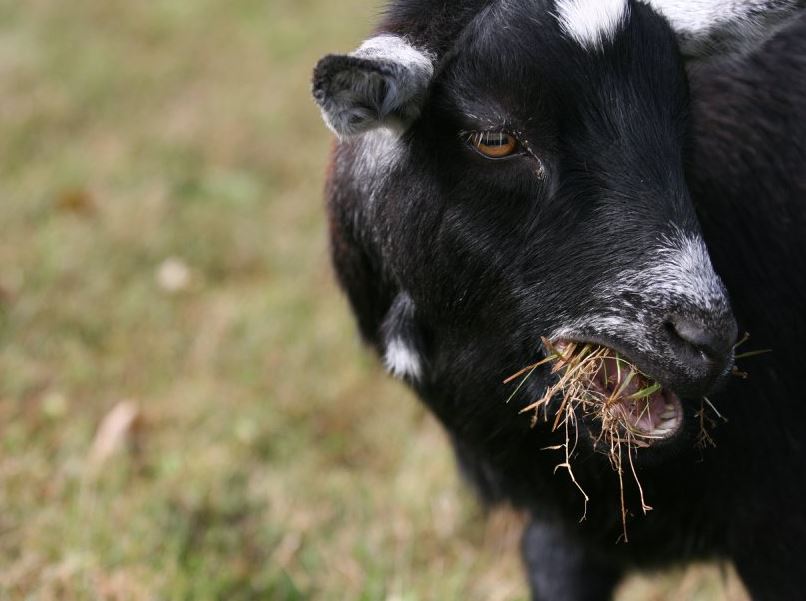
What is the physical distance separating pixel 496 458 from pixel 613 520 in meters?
0.41

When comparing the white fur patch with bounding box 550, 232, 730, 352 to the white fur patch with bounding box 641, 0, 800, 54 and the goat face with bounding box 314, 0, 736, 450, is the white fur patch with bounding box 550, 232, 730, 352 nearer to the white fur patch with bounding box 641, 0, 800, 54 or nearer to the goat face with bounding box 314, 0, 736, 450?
the goat face with bounding box 314, 0, 736, 450

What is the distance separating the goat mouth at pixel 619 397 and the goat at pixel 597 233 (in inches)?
0.5

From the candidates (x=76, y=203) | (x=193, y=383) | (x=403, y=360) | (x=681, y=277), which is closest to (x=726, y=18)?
(x=681, y=277)

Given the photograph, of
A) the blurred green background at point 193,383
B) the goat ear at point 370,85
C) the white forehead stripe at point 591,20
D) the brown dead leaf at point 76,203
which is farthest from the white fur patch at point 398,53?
the brown dead leaf at point 76,203

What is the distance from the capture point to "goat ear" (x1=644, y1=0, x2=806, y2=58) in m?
3.21

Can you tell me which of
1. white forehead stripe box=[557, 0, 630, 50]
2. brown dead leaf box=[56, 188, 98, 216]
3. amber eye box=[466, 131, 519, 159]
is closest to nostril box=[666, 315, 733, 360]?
amber eye box=[466, 131, 519, 159]

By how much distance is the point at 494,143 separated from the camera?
2.91 metres

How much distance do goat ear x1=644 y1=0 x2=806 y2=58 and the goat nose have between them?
1.00 metres

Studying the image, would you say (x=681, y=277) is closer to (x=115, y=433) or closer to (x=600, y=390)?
(x=600, y=390)

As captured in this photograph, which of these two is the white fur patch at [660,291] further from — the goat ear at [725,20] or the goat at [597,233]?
the goat ear at [725,20]

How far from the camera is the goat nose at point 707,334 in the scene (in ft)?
8.58

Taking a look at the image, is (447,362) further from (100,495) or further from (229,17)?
(229,17)

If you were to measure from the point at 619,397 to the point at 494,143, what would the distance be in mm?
731

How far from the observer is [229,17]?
10102 mm
